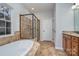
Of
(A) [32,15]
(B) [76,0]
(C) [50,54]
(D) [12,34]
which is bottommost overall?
(C) [50,54]

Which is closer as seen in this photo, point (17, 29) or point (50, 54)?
point (50, 54)

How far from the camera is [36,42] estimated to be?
2.97 metres

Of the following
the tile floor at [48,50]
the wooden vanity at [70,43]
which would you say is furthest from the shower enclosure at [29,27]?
the wooden vanity at [70,43]

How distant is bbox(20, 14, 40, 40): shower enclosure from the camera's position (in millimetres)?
2857

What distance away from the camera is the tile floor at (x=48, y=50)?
2.62 m

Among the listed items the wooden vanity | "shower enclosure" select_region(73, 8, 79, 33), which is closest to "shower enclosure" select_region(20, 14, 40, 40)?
the wooden vanity

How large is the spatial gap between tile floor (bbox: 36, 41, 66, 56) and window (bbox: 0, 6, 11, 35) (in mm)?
733

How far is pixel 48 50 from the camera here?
9.19 ft

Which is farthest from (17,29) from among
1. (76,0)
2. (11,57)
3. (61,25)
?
(76,0)

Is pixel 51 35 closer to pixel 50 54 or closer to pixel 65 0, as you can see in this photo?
pixel 50 54

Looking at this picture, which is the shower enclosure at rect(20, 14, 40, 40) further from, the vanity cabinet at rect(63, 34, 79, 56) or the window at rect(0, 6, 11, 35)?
the vanity cabinet at rect(63, 34, 79, 56)

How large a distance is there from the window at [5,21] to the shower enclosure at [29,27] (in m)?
0.26

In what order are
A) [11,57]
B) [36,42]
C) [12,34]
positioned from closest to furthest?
[11,57], [12,34], [36,42]

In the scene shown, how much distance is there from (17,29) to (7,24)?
0.23 m
